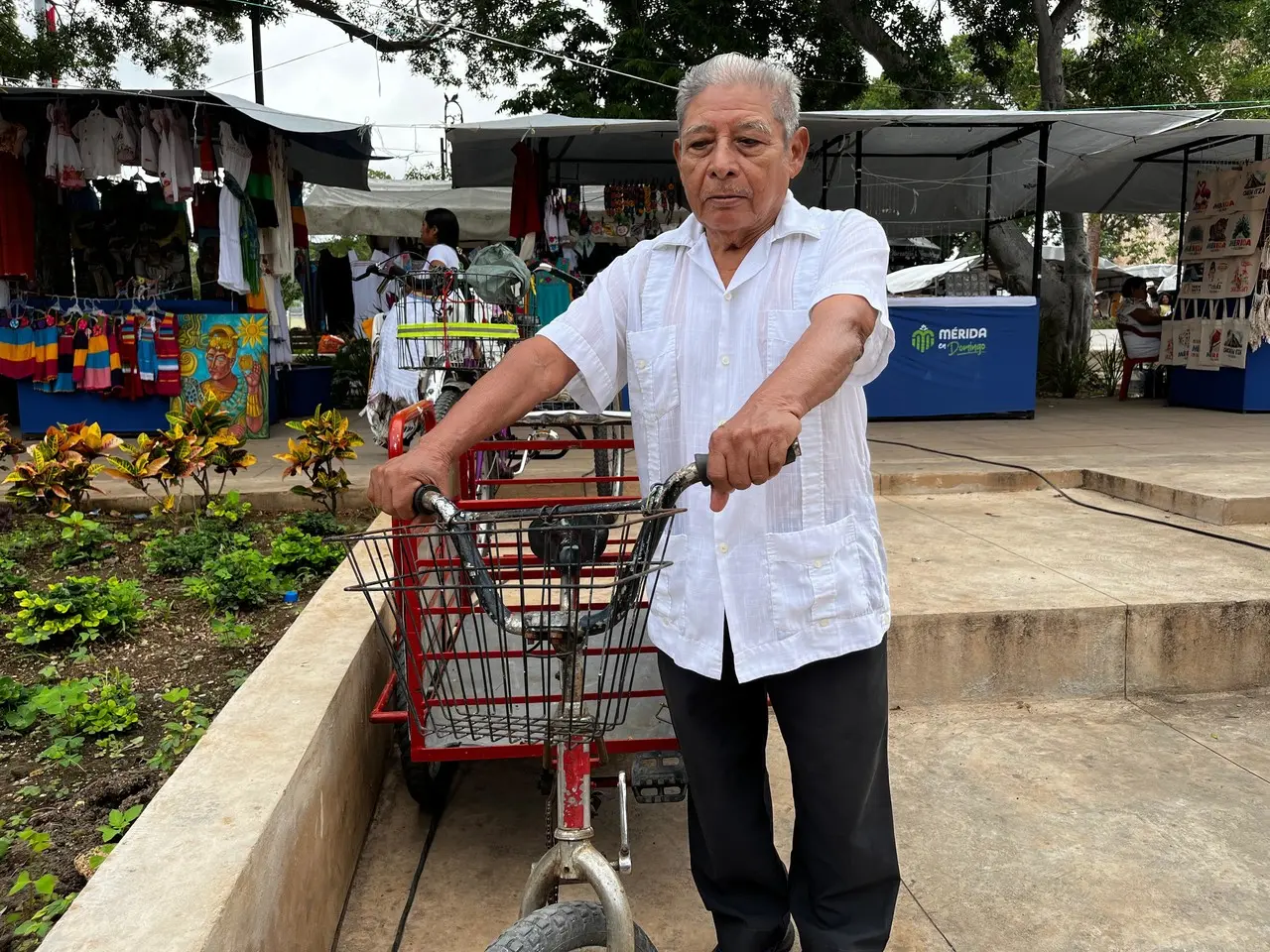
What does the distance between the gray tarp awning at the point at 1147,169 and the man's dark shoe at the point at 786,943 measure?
9.19 meters

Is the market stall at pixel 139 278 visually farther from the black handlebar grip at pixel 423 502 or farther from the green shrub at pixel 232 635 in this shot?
the black handlebar grip at pixel 423 502

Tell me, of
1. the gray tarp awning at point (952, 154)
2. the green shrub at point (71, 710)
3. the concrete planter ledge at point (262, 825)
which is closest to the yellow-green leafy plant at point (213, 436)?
the green shrub at point (71, 710)

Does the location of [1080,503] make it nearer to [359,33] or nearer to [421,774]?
[421,774]

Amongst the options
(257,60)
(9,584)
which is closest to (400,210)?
(257,60)

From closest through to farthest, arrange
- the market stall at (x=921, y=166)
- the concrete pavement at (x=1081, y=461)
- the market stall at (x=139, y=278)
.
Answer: the concrete pavement at (x=1081, y=461) → the market stall at (x=139, y=278) → the market stall at (x=921, y=166)

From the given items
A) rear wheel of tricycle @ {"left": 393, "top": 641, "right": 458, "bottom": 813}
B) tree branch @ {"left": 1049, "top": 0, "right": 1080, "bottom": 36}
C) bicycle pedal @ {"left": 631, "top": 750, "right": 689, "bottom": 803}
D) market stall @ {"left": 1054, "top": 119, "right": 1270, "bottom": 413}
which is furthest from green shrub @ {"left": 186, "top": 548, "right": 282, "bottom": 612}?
tree branch @ {"left": 1049, "top": 0, "right": 1080, "bottom": 36}

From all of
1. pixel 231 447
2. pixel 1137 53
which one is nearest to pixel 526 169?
pixel 231 447

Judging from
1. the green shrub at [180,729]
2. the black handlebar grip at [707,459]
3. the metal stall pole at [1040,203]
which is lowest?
the green shrub at [180,729]

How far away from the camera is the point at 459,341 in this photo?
5320 millimetres

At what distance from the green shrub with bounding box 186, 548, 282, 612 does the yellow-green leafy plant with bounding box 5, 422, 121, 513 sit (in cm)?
93

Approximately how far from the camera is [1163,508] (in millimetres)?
5645

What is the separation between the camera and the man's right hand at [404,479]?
1.58 m

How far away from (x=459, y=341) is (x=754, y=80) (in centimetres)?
370

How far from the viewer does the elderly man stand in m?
1.81
